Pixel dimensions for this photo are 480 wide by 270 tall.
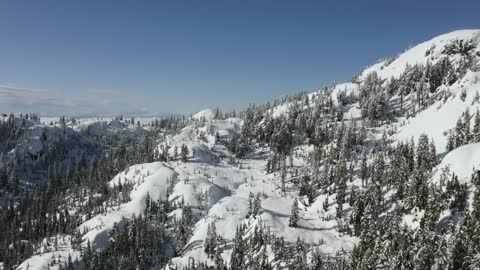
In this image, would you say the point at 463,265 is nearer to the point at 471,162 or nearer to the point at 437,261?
the point at 437,261

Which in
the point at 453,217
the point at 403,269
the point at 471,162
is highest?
the point at 471,162

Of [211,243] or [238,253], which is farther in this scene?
[211,243]

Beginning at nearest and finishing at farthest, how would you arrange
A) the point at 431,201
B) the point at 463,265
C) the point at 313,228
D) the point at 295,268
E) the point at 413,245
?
the point at 463,265 < the point at 413,245 < the point at 431,201 < the point at 295,268 < the point at 313,228

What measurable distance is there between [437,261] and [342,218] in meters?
79.3

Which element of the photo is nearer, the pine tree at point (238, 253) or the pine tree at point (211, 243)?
the pine tree at point (238, 253)

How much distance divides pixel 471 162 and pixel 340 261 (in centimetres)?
6618

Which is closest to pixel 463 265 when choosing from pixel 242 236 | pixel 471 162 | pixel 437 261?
pixel 437 261

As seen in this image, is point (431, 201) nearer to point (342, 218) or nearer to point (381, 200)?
point (381, 200)

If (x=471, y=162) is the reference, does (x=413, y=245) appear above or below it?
below

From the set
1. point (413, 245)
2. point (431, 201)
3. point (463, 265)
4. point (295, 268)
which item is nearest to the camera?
point (463, 265)

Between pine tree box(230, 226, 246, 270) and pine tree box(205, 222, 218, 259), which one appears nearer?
pine tree box(230, 226, 246, 270)

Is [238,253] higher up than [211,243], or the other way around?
[211,243]

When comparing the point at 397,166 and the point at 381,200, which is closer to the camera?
the point at 381,200

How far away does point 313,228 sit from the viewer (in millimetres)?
193375
